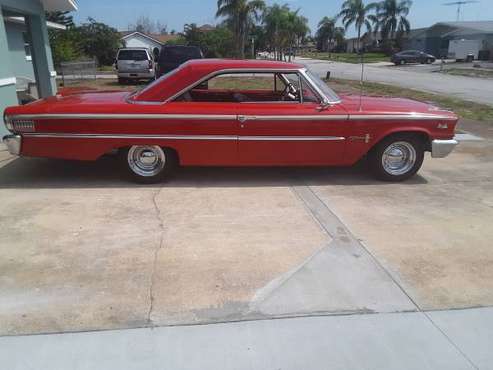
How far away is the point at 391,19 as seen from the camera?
75.4 metres

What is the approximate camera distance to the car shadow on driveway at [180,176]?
19.6 feet

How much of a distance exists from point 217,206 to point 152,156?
1272mm

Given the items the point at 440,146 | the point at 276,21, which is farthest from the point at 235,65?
the point at 276,21

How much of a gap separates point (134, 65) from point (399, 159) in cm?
1793

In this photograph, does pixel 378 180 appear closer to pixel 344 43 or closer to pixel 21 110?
pixel 21 110

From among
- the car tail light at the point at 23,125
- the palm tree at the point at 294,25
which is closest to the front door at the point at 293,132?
the car tail light at the point at 23,125

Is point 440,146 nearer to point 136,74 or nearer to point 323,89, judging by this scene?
point 323,89

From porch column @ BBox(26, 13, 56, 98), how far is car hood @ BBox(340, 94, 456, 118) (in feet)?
30.8

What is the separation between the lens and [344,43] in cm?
9025

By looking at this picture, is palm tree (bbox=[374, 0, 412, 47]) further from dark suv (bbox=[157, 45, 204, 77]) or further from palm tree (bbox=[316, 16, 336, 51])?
dark suv (bbox=[157, 45, 204, 77])

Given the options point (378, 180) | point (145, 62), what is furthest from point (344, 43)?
point (378, 180)

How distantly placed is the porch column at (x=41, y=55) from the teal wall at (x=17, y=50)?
11.4 ft

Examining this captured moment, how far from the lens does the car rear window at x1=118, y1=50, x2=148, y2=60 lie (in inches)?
869

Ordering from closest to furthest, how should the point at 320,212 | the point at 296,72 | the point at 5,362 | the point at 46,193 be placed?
the point at 5,362
the point at 320,212
the point at 46,193
the point at 296,72
